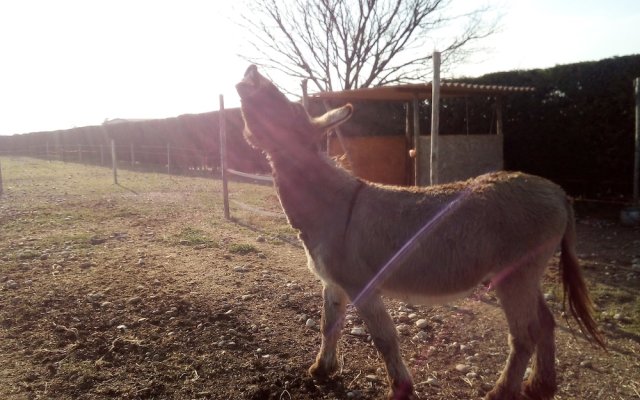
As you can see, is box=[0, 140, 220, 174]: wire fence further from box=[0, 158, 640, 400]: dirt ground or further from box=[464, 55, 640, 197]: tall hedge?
box=[464, 55, 640, 197]: tall hedge

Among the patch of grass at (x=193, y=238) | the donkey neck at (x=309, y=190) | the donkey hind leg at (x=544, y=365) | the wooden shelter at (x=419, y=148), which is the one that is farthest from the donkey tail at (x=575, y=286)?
the wooden shelter at (x=419, y=148)

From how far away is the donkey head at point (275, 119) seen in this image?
8.82ft

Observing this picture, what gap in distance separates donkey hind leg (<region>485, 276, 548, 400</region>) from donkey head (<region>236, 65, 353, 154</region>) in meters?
1.52

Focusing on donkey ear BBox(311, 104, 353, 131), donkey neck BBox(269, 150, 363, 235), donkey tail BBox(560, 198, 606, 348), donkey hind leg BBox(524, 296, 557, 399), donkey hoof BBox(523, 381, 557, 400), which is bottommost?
donkey hoof BBox(523, 381, 557, 400)

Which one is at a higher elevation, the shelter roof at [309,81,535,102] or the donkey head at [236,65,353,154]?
the shelter roof at [309,81,535,102]

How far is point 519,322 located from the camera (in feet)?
8.48

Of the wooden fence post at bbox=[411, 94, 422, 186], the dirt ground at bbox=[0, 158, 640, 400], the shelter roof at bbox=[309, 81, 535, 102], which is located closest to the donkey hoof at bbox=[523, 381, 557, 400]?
the dirt ground at bbox=[0, 158, 640, 400]

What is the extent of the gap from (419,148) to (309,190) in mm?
6600

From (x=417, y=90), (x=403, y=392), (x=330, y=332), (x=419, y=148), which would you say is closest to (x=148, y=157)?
(x=419, y=148)

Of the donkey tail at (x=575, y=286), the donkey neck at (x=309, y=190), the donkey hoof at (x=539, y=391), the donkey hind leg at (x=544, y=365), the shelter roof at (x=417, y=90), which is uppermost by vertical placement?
the shelter roof at (x=417, y=90)

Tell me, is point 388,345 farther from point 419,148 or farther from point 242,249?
point 419,148

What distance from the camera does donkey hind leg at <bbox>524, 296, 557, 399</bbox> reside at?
2719mm

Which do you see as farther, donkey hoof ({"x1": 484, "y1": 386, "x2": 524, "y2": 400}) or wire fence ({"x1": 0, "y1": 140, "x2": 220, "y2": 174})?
wire fence ({"x1": 0, "y1": 140, "x2": 220, "y2": 174})

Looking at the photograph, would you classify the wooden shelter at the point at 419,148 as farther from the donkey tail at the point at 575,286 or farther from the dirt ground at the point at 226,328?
the donkey tail at the point at 575,286
